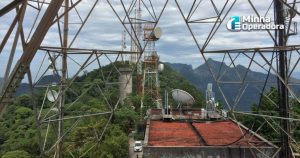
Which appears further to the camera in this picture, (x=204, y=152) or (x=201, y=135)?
(x=201, y=135)

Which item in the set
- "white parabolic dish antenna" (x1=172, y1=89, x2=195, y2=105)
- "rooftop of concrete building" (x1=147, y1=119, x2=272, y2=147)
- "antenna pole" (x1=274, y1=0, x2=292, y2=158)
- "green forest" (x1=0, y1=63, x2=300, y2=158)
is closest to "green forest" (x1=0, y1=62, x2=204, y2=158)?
"green forest" (x1=0, y1=63, x2=300, y2=158)

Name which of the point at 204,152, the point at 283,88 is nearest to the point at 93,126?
the point at 204,152

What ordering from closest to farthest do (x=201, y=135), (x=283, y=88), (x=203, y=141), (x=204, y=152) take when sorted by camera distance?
(x=204, y=152) < (x=283, y=88) < (x=203, y=141) < (x=201, y=135)

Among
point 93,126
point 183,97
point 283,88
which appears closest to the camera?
point 283,88

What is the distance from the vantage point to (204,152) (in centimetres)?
1759

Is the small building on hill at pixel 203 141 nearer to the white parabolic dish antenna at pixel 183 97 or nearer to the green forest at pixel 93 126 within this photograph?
the green forest at pixel 93 126

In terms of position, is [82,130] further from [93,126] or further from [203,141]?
[203,141]

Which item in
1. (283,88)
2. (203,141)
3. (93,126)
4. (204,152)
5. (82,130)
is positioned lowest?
(82,130)

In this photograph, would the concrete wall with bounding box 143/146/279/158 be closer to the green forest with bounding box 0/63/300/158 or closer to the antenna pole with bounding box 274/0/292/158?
the antenna pole with bounding box 274/0/292/158

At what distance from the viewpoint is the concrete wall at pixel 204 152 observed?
17.3m

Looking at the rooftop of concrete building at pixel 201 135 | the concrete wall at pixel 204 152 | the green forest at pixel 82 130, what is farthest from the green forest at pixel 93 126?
the concrete wall at pixel 204 152

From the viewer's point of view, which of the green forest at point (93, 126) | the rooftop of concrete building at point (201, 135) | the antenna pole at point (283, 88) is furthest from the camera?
the rooftop of concrete building at point (201, 135)

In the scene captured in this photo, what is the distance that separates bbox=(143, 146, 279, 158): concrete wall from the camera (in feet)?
56.9

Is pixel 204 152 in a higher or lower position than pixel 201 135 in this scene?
lower
